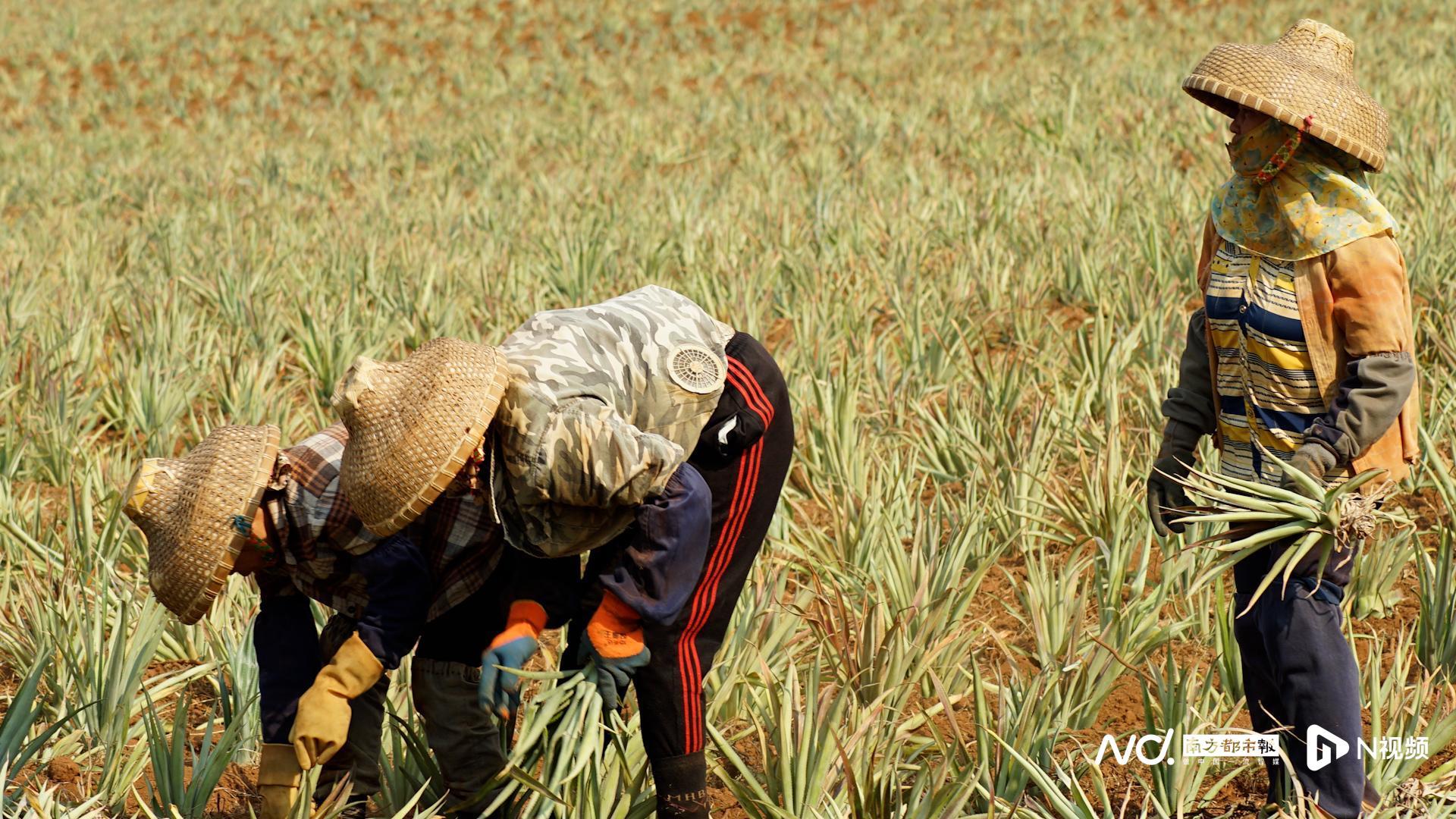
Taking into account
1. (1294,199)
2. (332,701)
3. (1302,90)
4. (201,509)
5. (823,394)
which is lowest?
(823,394)

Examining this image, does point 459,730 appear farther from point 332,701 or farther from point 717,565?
point 717,565

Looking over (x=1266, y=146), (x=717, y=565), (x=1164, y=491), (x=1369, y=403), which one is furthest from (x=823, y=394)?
(x=1369, y=403)

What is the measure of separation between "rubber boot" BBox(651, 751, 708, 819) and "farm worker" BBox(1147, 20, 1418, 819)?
2.86 feet

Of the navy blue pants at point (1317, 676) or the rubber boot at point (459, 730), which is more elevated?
the navy blue pants at point (1317, 676)

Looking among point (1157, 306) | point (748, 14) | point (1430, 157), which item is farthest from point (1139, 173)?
point (748, 14)

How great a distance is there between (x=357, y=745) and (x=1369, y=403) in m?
1.60

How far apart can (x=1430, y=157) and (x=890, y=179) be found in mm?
2417

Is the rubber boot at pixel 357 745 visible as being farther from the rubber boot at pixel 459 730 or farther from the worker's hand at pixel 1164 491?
the worker's hand at pixel 1164 491

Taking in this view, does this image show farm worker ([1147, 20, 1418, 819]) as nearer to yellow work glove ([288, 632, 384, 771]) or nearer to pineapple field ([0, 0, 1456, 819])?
Answer: pineapple field ([0, 0, 1456, 819])

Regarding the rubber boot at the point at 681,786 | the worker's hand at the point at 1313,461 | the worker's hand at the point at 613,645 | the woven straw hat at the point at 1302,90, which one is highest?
the woven straw hat at the point at 1302,90

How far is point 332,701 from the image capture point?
1.86 m

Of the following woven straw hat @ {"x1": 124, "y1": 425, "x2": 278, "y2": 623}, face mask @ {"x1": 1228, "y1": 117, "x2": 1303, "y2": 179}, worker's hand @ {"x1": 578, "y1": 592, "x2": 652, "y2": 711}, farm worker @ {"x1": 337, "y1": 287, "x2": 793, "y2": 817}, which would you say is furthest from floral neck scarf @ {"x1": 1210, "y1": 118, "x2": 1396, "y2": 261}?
woven straw hat @ {"x1": 124, "y1": 425, "x2": 278, "y2": 623}

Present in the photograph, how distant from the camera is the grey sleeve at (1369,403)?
185 centimetres

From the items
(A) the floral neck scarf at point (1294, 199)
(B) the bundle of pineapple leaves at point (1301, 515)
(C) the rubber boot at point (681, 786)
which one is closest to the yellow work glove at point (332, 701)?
(C) the rubber boot at point (681, 786)
